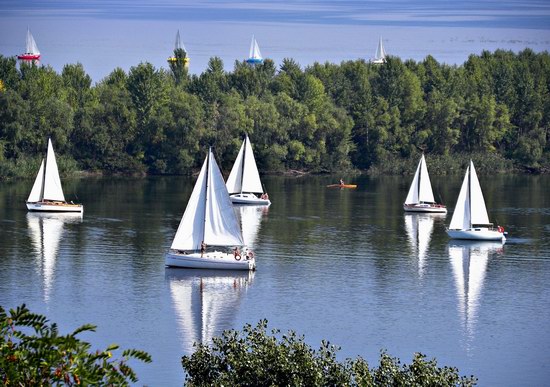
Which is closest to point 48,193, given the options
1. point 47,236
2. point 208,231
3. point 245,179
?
point 47,236

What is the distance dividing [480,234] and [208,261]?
75.6ft

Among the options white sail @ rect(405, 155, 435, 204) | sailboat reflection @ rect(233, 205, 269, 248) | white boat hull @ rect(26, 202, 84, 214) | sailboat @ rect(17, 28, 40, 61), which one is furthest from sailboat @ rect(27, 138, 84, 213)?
sailboat @ rect(17, 28, 40, 61)

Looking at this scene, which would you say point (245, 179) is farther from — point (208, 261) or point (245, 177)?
point (208, 261)

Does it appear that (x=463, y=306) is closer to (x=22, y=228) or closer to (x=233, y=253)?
(x=233, y=253)

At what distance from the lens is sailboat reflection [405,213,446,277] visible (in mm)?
75500

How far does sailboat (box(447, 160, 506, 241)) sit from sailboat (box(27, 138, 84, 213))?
1244 inches

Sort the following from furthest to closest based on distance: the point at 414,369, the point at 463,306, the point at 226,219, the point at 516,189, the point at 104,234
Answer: the point at 516,189, the point at 104,234, the point at 226,219, the point at 463,306, the point at 414,369

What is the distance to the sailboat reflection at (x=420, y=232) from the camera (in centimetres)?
7550

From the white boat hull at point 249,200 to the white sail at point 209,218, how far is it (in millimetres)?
33364

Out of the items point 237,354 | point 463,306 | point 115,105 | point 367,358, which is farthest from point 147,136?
point 237,354

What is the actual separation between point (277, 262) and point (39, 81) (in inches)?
2913

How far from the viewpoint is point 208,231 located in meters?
68.6

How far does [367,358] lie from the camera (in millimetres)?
49000

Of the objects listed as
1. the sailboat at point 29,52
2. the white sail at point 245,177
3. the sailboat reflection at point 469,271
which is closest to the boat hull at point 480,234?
the sailboat reflection at point 469,271
